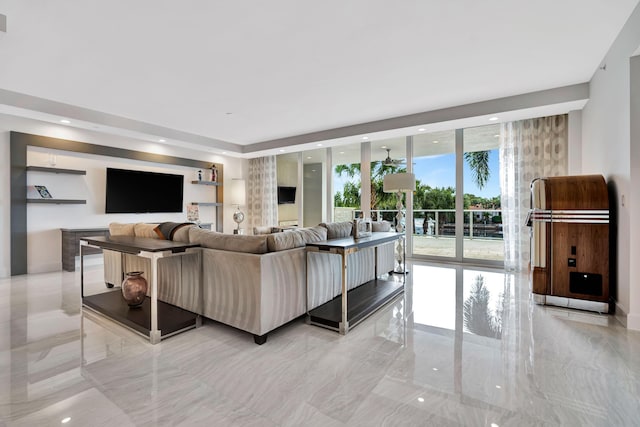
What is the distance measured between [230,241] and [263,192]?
5331 millimetres

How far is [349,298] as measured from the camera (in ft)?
10.5

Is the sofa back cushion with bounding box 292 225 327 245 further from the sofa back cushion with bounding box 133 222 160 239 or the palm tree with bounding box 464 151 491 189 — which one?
the palm tree with bounding box 464 151 491 189

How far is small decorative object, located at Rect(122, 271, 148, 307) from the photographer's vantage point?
2.85m

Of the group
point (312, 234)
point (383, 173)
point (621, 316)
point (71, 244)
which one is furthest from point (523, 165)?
point (71, 244)

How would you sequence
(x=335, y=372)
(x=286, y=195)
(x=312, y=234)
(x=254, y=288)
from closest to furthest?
(x=335, y=372), (x=254, y=288), (x=312, y=234), (x=286, y=195)

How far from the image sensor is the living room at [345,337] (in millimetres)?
1562

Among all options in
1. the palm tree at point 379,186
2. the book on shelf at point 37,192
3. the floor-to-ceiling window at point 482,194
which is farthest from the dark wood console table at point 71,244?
the floor-to-ceiling window at point 482,194

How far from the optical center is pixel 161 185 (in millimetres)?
6285

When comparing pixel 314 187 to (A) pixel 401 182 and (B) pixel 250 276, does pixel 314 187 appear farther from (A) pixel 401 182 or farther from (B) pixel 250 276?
(B) pixel 250 276

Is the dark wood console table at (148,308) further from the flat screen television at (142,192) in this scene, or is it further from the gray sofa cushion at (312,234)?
the flat screen television at (142,192)

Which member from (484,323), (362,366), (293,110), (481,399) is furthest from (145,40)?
(484,323)

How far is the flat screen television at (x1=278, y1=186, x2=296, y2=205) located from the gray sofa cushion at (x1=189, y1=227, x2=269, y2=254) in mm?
4919

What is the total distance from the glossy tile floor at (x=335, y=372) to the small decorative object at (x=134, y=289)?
28 centimetres

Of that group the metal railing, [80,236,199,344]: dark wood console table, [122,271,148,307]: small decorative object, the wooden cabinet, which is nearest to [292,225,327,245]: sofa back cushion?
[80,236,199,344]: dark wood console table
